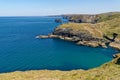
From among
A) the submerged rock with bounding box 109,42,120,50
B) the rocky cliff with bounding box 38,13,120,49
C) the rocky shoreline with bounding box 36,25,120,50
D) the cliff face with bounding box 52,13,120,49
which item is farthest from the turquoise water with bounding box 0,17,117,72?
the cliff face with bounding box 52,13,120,49

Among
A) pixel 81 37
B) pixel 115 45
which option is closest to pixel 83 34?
pixel 81 37

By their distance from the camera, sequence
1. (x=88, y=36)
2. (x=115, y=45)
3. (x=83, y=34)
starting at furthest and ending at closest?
(x=83, y=34) → (x=88, y=36) → (x=115, y=45)

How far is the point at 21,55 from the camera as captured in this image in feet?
416

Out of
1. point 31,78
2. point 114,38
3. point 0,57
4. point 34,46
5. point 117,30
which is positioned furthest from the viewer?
point 117,30

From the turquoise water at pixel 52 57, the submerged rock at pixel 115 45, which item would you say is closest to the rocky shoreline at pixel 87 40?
the submerged rock at pixel 115 45

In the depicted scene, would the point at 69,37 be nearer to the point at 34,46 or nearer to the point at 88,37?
the point at 88,37

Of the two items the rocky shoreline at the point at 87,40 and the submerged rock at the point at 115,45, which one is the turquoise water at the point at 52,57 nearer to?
the rocky shoreline at the point at 87,40

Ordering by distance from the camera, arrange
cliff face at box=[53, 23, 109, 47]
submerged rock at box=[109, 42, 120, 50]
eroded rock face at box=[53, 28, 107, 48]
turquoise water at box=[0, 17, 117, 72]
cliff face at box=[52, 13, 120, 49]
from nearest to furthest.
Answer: turquoise water at box=[0, 17, 117, 72]
submerged rock at box=[109, 42, 120, 50]
eroded rock face at box=[53, 28, 107, 48]
cliff face at box=[52, 13, 120, 49]
cliff face at box=[53, 23, 109, 47]

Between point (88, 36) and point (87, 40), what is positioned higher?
point (88, 36)

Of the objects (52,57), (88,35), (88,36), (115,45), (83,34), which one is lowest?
(115,45)

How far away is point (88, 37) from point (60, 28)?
33.9 metres

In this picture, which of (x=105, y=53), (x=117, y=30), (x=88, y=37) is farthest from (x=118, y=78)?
(x=117, y=30)

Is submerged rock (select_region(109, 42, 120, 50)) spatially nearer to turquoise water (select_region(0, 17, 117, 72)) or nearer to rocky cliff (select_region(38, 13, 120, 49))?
rocky cliff (select_region(38, 13, 120, 49))

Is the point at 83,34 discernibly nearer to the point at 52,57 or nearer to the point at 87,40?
the point at 87,40
